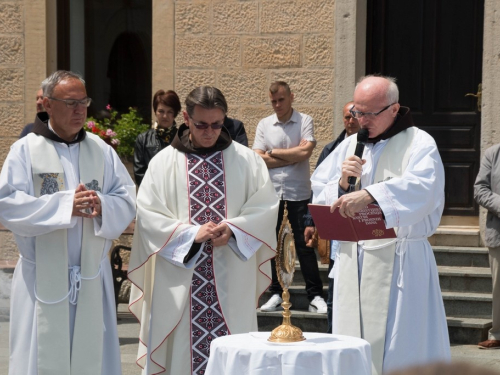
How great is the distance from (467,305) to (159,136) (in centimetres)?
298

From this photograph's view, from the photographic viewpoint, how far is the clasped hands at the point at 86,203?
194 inches

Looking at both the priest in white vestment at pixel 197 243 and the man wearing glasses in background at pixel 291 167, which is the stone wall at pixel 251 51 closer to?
the man wearing glasses in background at pixel 291 167

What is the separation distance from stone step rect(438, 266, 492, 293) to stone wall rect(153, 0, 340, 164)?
71.6 inches

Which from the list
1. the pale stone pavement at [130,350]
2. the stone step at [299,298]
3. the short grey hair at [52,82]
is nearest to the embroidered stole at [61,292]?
the short grey hair at [52,82]

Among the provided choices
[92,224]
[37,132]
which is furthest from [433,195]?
[37,132]

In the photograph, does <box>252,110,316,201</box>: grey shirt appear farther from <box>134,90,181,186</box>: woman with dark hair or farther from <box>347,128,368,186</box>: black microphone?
<box>347,128,368,186</box>: black microphone

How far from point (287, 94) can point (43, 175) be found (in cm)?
367

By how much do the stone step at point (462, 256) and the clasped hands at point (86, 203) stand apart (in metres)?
4.51

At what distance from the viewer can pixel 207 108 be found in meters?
5.12

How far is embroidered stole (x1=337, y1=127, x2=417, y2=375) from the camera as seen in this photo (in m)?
4.89

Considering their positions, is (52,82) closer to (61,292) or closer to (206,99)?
(206,99)

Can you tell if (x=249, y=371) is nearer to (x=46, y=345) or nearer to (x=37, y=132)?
(x=46, y=345)

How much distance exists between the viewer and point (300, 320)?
8078mm

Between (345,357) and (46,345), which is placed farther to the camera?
(46,345)
